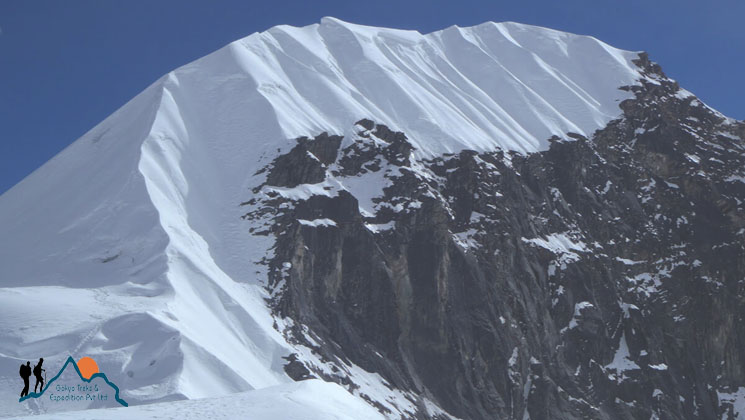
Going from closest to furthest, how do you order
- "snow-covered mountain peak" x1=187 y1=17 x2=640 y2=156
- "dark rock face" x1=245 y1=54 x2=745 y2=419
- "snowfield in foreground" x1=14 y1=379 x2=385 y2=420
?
"snowfield in foreground" x1=14 y1=379 x2=385 y2=420 → "dark rock face" x1=245 y1=54 x2=745 y2=419 → "snow-covered mountain peak" x1=187 y1=17 x2=640 y2=156

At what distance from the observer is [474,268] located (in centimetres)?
6631

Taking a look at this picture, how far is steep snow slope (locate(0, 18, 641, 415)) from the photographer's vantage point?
45781mm

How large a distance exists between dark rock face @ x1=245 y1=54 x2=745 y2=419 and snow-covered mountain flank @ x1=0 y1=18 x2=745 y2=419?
0.59 feet

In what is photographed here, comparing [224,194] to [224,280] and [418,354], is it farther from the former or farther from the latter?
[418,354]

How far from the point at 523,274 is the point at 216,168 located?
75.8 feet

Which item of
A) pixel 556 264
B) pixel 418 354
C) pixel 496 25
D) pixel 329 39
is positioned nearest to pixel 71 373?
pixel 418 354

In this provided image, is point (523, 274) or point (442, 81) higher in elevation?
point (442, 81)

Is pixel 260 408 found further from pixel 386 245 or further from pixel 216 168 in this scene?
pixel 216 168

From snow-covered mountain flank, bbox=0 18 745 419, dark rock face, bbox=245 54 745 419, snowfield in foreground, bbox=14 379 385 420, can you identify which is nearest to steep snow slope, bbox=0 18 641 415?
snow-covered mountain flank, bbox=0 18 745 419

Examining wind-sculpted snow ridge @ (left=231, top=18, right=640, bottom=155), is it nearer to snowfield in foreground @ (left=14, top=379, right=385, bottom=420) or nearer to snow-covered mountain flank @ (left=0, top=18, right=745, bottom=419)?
snow-covered mountain flank @ (left=0, top=18, right=745, bottom=419)

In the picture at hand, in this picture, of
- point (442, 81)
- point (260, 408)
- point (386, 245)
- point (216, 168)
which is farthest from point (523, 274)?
point (260, 408)

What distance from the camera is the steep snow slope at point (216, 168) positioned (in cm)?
4578

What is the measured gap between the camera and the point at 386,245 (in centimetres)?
6550

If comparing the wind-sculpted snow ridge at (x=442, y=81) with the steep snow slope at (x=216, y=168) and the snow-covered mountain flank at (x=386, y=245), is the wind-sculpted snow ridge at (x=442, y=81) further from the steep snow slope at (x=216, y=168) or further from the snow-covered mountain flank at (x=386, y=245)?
the snow-covered mountain flank at (x=386, y=245)
